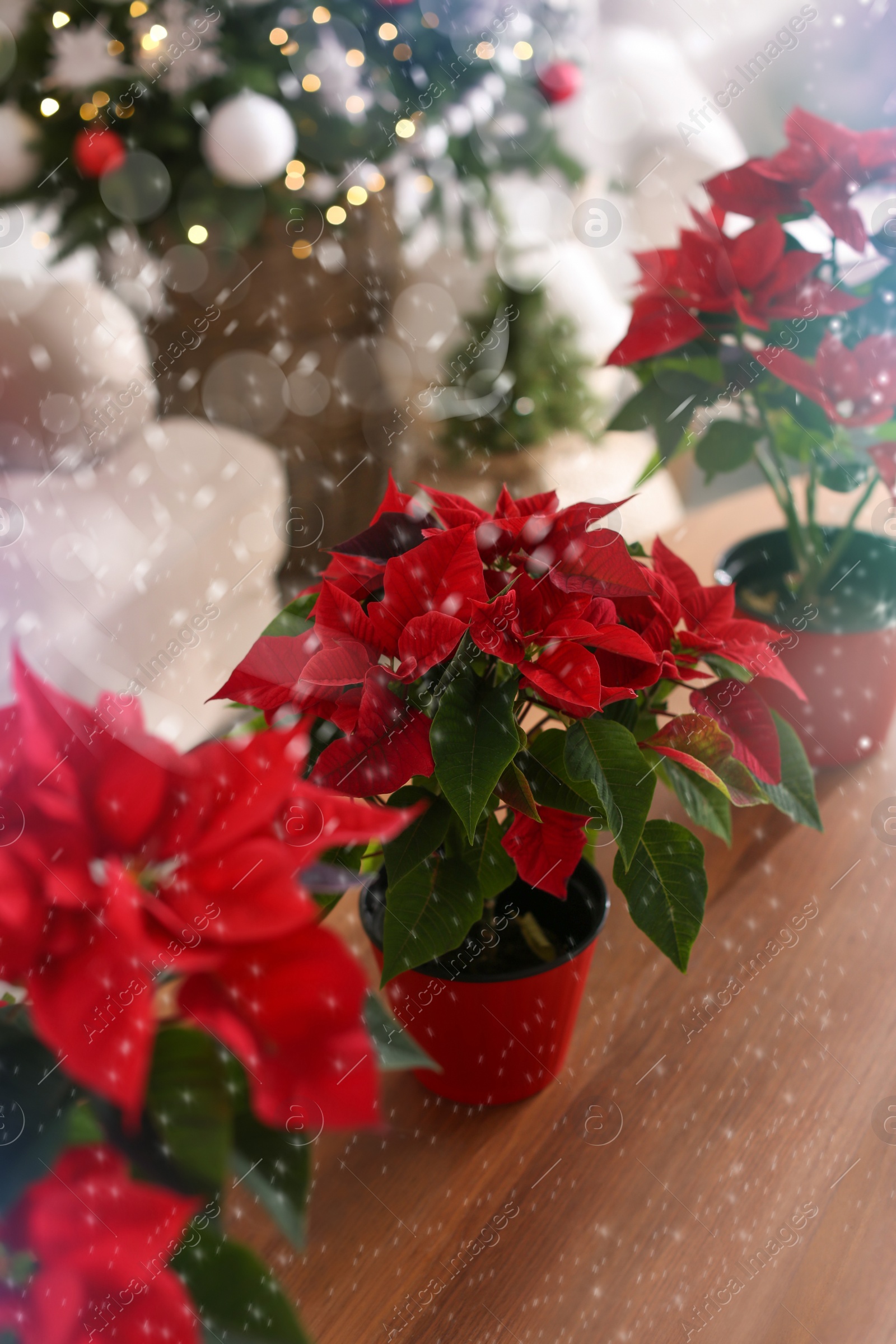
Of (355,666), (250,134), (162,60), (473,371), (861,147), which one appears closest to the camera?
(355,666)

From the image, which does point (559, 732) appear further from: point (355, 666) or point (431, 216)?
point (431, 216)

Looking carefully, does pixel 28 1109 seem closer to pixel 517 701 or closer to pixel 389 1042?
pixel 389 1042

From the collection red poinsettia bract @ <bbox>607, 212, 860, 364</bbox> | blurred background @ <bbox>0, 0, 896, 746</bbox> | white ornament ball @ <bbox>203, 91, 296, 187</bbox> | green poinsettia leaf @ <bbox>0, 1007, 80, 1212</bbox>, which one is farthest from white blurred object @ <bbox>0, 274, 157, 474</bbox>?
green poinsettia leaf @ <bbox>0, 1007, 80, 1212</bbox>

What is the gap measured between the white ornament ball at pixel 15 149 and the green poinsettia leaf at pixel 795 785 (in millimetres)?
1287

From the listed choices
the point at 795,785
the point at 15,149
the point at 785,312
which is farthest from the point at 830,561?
the point at 15,149

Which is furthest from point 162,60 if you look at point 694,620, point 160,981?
point 160,981

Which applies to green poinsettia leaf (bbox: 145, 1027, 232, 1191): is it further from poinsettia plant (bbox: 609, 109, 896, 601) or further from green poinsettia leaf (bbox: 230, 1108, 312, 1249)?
poinsettia plant (bbox: 609, 109, 896, 601)

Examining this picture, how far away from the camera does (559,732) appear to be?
329mm

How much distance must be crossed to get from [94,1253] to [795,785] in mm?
308

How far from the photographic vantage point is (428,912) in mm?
305

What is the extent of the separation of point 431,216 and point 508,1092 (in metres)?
1.55

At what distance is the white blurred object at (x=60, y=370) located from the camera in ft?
3.63

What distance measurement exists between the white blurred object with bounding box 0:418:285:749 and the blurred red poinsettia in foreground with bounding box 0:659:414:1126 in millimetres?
33

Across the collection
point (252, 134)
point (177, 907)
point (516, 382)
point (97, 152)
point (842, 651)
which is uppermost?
point (97, 152)
